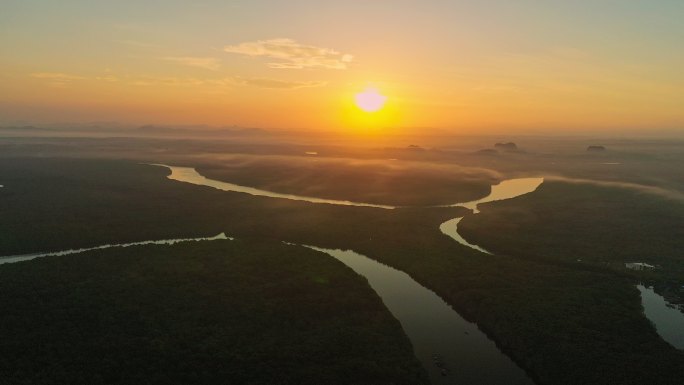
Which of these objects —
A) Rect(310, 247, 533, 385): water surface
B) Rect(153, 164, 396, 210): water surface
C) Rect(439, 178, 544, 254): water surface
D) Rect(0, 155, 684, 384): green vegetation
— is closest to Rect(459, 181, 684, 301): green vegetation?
Rect(439, 178, 544, 254): water surface

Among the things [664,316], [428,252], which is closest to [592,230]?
[664,316]

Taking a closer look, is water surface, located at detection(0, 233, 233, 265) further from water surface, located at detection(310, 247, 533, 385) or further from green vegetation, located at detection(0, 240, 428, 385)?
water surface, located at detection(310, 247, 533, 385)

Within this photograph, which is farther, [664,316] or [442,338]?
[664,316]

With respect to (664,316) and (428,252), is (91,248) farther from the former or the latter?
(664,316)

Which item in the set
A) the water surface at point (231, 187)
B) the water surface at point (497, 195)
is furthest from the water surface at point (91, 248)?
the water surface at point (497, 195)

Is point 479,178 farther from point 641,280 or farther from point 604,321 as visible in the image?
point 604,321

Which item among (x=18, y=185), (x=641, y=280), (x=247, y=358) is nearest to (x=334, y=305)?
(x=247, y=358)
